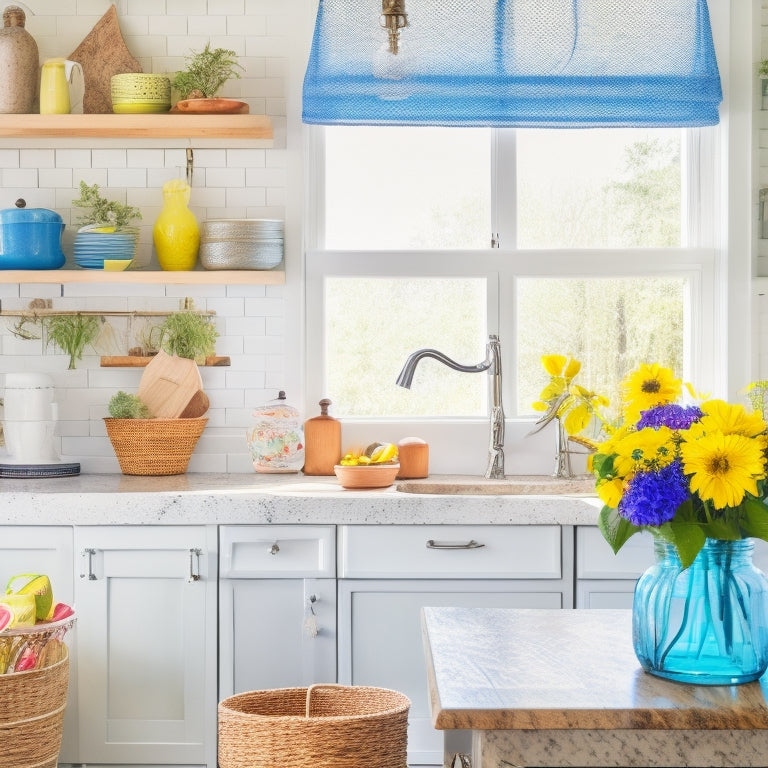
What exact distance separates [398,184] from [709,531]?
112 inches

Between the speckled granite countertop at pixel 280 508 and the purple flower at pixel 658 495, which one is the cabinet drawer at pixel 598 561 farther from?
the purple flower at pixel 658 495

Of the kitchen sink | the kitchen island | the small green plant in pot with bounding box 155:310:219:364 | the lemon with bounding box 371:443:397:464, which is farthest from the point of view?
the small green plant in pot with bounding box 155:310:219:364

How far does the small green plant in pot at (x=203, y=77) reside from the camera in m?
3.91

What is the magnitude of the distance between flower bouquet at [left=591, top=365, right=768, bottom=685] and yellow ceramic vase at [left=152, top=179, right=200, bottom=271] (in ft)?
8.71

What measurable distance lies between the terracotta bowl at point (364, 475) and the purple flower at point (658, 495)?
204 centimetres

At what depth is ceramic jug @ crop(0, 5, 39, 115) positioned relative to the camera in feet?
12.9

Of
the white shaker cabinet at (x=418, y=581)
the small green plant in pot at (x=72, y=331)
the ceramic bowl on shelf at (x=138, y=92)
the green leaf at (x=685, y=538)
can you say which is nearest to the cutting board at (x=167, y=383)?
the small green plant in pot at (x=72, y=331)

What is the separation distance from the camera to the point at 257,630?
10.8 feet

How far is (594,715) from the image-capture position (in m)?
1.41

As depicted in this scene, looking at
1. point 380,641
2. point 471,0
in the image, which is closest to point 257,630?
point 380,641

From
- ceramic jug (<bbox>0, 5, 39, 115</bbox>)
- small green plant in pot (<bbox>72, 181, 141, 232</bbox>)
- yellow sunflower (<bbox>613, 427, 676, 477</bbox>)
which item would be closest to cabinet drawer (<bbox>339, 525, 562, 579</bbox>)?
small green plant in pot (<bbox>72, 181, 141, 232</bbox>)

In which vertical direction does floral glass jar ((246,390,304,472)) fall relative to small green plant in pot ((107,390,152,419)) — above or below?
below

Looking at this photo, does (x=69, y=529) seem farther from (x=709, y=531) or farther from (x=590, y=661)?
(x=709, y=531)

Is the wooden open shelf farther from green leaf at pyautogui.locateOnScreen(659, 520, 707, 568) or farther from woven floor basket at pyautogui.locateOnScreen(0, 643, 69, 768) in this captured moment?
green leaf at pyautogui.locateOnScreen(659, 520, 707, 568)
